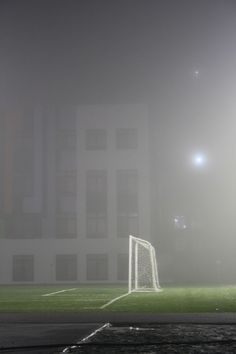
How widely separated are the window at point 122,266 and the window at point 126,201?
248 centimetres

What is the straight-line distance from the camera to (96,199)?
214 ft

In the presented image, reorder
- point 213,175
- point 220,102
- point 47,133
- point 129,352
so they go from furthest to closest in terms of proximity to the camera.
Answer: point 213,175
point 47,133
point 220,102
point 129,352

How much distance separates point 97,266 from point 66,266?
354cm

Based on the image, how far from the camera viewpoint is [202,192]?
7275 centimetres

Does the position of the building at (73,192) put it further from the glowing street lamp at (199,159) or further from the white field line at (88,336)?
the white field line at (88,336)

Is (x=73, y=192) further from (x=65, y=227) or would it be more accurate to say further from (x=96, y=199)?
(x=65, y=227)

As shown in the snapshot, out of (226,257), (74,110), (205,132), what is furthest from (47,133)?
(226,257)

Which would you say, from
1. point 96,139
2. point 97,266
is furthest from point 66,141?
point 97,266

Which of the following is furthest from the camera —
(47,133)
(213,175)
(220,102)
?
(213,175)

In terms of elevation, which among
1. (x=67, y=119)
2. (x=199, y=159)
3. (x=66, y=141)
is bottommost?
(x=199, y=159)

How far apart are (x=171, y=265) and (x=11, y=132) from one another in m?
24.8

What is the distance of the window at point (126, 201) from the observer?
64.6m

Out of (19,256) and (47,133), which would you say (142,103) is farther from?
(19,256)

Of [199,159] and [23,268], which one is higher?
[199,159]
